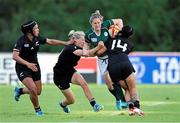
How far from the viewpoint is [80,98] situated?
26688 mm

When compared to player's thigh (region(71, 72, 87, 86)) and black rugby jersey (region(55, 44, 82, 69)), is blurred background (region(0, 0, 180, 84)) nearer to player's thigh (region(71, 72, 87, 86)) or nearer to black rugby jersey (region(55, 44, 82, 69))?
black rugby jersey (region(55, 44, 82, 69))

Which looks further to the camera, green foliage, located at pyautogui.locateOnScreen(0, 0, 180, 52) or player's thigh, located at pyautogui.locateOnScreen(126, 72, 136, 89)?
green foliage, located at pyautogui.locateOnScreen(0, 0, 180, 52)

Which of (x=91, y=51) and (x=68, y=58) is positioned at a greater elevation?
(x=91, y=51)

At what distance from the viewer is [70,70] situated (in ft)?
67.2

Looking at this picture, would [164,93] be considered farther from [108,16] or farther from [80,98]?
[108,16]

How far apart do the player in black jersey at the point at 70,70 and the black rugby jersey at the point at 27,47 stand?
63cm

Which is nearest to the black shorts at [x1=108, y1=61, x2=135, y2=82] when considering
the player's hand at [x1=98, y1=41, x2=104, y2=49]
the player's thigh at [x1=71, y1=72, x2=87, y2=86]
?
the player's hand at [x1=98, y1=41, x2=104, y2=49]

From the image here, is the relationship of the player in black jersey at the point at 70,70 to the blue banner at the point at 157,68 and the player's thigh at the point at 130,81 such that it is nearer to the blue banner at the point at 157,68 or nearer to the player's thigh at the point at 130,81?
the player's thigh at the point at 130,81

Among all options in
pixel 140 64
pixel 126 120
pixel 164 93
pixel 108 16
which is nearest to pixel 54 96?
pixel 164 93

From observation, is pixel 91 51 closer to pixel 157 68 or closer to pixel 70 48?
pixel 70 48

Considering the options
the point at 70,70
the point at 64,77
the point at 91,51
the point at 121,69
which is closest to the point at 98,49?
the point at 91,51

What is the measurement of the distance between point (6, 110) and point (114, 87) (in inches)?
104

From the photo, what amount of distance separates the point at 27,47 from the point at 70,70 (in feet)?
3.87

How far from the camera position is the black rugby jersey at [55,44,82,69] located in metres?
20.0
